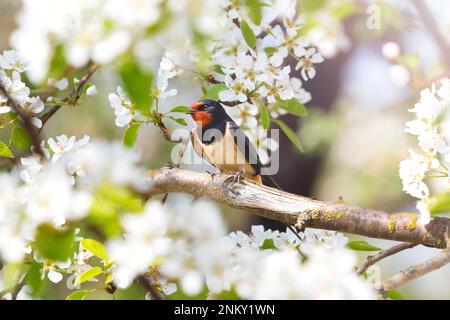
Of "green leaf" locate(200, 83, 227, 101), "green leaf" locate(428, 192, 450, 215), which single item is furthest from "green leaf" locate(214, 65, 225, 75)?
"green leaf" locate(428, 192, 450, 215)

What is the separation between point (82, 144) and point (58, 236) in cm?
59

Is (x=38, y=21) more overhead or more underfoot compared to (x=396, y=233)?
more overhead

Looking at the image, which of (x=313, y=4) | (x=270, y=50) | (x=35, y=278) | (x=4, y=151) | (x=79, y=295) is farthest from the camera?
(x=270, y=50)

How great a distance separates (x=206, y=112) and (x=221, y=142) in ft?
0.51

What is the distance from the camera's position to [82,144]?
1.39 meters

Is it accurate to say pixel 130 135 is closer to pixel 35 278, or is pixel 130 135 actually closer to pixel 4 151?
pixel 4 151

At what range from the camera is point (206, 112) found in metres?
2.44

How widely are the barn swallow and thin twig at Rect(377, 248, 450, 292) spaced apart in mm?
912

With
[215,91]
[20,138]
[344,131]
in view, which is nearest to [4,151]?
[20,138]

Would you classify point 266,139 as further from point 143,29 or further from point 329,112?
point 329,112

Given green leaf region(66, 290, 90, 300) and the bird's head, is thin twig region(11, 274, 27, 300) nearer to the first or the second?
green leaf region(66, 290, 90, 300)

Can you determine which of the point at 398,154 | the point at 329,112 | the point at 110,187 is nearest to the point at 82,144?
the point at 110,187

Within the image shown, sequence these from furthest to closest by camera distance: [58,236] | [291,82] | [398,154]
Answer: [398,154] → [291,82] → [58,236]
